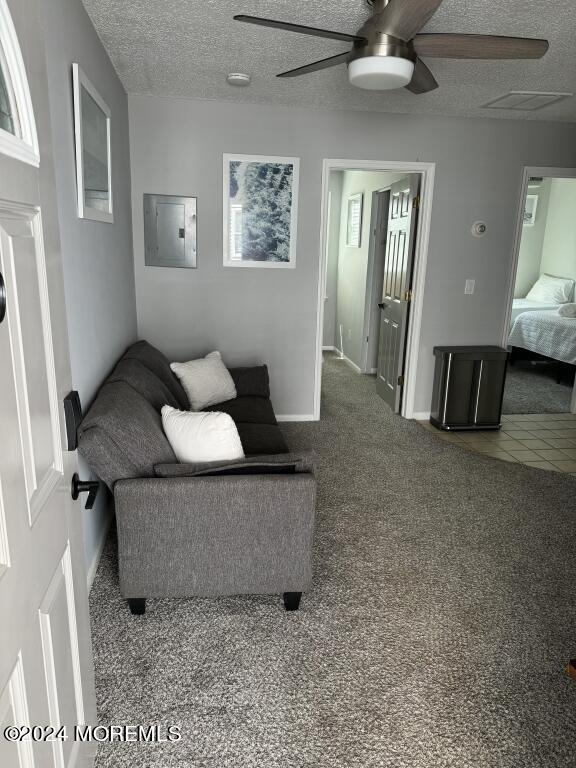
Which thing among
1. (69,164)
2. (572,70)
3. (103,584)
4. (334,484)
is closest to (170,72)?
(69,164)

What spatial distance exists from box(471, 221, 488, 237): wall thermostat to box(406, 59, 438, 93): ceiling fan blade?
196 cm

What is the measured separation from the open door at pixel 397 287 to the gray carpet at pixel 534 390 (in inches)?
46.0

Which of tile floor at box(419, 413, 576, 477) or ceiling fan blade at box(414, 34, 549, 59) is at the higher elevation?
ceiling fan blade at box(414, 34, 549, 59)

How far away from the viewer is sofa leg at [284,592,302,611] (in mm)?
2189

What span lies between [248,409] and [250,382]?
457mm

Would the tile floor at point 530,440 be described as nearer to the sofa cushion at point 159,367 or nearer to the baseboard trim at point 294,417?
the baseboard trim at point 294,417

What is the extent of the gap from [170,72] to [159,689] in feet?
11.0

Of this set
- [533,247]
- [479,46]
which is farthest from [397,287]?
[533,247]

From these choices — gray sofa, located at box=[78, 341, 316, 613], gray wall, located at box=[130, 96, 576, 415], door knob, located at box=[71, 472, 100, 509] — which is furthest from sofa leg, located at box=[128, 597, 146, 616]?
gray wall, located at box=[130, 96, 576, 415]

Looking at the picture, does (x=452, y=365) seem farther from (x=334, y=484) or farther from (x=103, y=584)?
(x=103, y=584)

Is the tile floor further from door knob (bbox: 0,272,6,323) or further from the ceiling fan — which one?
door knob (bbox: 0,272,6,323)

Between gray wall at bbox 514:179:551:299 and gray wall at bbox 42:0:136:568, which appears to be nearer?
gray wall at bbox 42:0:136:568

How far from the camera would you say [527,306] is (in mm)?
7195

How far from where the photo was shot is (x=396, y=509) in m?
3.13
